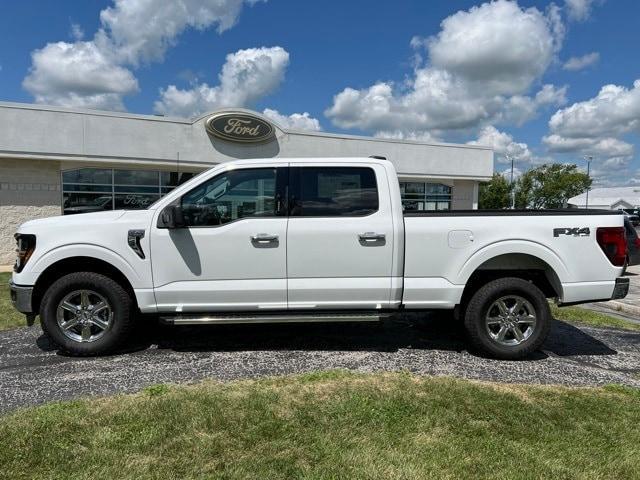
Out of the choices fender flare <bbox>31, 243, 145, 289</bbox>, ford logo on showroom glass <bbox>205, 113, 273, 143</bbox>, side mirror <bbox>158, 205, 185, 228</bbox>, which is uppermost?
ford logo on showroom glass <bbox>205, 113, 273, 143</bbox>

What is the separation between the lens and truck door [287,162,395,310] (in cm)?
505

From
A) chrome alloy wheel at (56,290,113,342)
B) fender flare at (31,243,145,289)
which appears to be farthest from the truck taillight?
chrome alloy wheel at (56,290,113,342)

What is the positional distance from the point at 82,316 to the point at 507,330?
434cm

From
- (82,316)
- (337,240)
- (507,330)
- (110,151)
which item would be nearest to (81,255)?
(82,316)

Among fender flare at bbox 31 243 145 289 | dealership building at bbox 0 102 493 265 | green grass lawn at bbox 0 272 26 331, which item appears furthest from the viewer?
dealership building at bbox 0 102 493 265

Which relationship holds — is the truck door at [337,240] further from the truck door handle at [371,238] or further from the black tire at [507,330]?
the black tire at [507,330]

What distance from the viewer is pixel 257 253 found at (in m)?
5.04

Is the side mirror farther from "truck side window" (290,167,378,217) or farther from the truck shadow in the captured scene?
the truck shadow

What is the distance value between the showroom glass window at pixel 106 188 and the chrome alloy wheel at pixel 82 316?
10645 mm

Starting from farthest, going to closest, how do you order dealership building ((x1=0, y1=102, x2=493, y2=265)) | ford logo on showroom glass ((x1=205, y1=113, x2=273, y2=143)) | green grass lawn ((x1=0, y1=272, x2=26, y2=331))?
ford logo on showroom glass ((x1=205, y1=113, x2=273, y2=143))
dealership building ((x1=0, y1=102, x2=493, y2=265))
green grass lawn ((x1=0, y1=272, x2=26, y2=331))

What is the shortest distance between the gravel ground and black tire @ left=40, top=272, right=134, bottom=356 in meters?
0.15

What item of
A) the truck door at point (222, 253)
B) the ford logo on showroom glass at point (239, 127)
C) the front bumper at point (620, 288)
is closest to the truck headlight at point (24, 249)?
the truck door at point (222, 253)

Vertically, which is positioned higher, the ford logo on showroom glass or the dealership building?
the ford logo on showroom glass

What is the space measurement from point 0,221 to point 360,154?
11863mm
